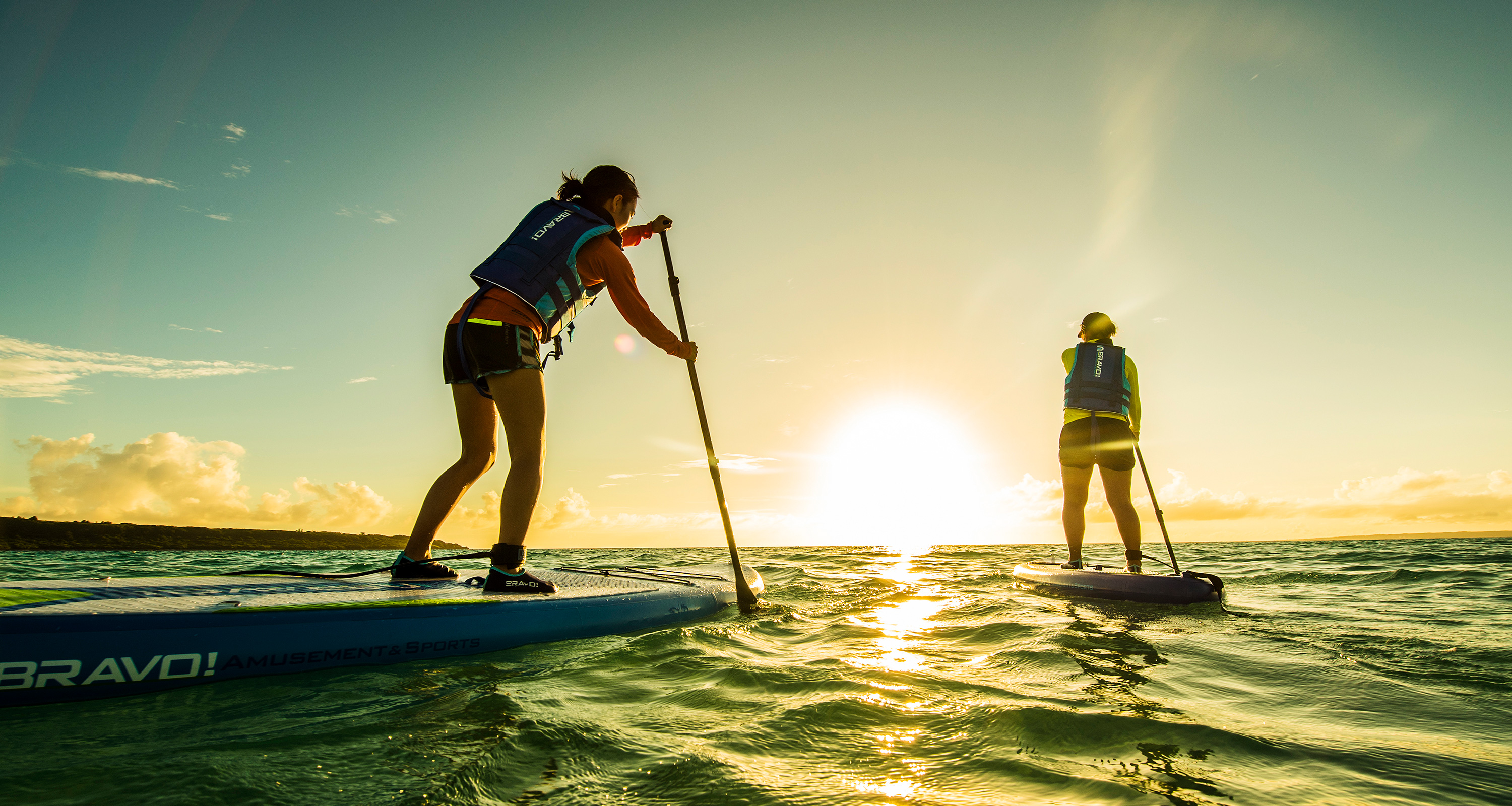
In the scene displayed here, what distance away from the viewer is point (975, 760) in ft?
5.73

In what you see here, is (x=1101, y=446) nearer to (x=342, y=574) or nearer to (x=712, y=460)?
(x=712, y=460)

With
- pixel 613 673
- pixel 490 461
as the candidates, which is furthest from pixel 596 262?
pixel 613 673

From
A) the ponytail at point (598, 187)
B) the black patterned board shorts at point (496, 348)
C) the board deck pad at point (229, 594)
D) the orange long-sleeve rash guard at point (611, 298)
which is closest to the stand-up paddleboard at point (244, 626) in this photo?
the board deck pad at point (229, 594)

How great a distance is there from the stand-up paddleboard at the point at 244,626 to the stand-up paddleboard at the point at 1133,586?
391 centimetres

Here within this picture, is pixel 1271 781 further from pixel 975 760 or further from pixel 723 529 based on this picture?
pixel 723 529

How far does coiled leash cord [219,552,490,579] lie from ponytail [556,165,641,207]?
2.18 meters

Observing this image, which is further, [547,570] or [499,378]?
[547,570]

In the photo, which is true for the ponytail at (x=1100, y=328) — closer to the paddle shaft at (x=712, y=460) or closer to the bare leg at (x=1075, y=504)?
the bare leg at (x=1075, y=504)

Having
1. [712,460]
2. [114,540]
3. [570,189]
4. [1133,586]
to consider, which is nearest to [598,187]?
[570,189]

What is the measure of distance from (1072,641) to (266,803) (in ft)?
11.5

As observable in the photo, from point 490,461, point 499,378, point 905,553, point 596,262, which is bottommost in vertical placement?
point 905,553

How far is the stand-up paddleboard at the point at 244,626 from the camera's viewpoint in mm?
2027

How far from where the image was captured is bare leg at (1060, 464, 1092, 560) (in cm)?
652

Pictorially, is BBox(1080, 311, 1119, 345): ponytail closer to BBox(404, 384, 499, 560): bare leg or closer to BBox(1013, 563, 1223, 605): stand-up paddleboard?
BBox(1013, 563, 1223, 605): stand-up paddleboard
